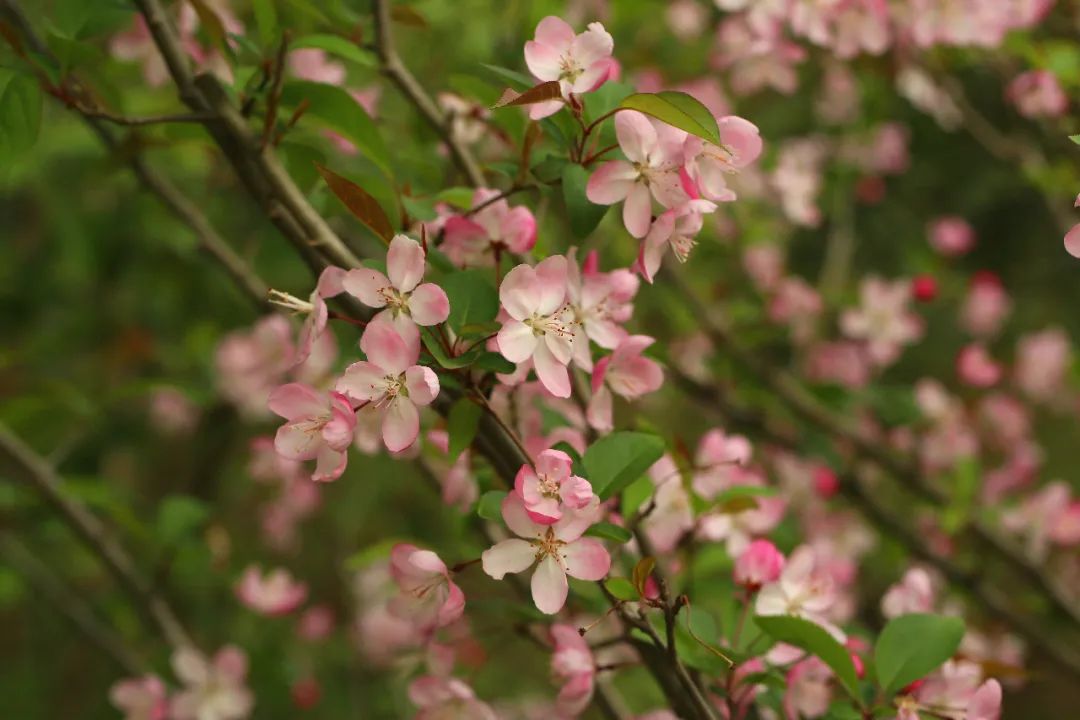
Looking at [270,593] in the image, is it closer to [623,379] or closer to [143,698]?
[143,698]

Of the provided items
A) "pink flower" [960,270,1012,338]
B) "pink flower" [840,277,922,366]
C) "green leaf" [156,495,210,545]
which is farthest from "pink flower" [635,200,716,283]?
"pink flower" [960,270,1012,338]

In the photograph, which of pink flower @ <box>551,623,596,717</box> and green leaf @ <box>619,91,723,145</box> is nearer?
green leaf @ <box>619,91,723,145</box>

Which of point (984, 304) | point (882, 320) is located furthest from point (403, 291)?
point (984, 304)

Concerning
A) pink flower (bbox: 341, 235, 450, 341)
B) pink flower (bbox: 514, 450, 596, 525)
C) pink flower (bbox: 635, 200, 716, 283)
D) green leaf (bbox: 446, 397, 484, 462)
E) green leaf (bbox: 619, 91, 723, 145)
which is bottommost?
pink flower (bbox: 514, 450, 596, 525)

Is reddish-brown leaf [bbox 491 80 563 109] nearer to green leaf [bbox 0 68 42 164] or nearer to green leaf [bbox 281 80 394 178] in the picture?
green leaf [bbox 281 80 394 178]

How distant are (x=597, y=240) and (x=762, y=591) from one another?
0.96 meters

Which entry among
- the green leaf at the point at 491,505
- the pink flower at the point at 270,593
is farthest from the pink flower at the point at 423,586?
the pink flower at the point at 270,593

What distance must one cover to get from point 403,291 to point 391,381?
5 cm

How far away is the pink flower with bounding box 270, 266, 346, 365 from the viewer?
584 mm

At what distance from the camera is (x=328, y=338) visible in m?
1.36

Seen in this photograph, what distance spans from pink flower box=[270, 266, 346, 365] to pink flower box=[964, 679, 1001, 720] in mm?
489

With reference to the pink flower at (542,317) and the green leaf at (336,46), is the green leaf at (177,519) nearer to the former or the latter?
the green leaf at (336,46)

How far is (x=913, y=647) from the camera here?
2.30 ft

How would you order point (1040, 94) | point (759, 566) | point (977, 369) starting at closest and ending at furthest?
1. point (759, 566)
2. point (1040, 94)
3. point (977, 369)
